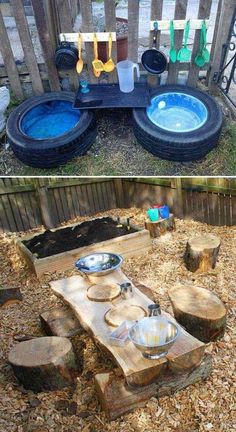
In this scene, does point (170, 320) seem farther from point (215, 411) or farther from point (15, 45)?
point (15, 45)

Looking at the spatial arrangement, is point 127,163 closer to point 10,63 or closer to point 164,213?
point 164,213

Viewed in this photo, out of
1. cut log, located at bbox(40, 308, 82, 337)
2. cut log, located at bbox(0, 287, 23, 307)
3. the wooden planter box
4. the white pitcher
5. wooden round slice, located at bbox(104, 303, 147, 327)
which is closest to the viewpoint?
wooden round slice, located at bbox(104, 303, 147, 327)

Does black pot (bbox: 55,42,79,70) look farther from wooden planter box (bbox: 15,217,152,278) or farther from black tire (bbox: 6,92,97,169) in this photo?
wooden planter box (bbox: 15,217,152,278)

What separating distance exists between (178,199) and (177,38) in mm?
1651

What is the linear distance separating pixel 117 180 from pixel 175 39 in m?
1.56

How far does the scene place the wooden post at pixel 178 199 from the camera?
425 cm

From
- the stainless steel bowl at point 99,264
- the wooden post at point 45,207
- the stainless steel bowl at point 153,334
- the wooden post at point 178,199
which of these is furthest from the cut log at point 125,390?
the wooden post at point 45,207

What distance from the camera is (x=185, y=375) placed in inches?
81.0

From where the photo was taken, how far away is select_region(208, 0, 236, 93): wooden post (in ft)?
11.0

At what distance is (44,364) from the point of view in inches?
80.4

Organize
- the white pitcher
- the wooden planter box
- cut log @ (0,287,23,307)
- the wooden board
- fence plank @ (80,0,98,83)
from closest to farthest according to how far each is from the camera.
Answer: the wooden board → cut log @ (0,287,23,307) → fence plank @ (80,0,98,83) → the wooden planter box → the white pitcher

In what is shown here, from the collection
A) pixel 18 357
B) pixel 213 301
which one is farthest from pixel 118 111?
pixel 18 357

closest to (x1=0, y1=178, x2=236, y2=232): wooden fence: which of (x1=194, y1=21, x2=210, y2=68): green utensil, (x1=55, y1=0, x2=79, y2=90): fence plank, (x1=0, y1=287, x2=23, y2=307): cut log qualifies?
(x1=55, y1=0, x2=79, y2=90): fence plank

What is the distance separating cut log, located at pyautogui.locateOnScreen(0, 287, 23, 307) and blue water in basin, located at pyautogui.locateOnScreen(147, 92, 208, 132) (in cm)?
184
